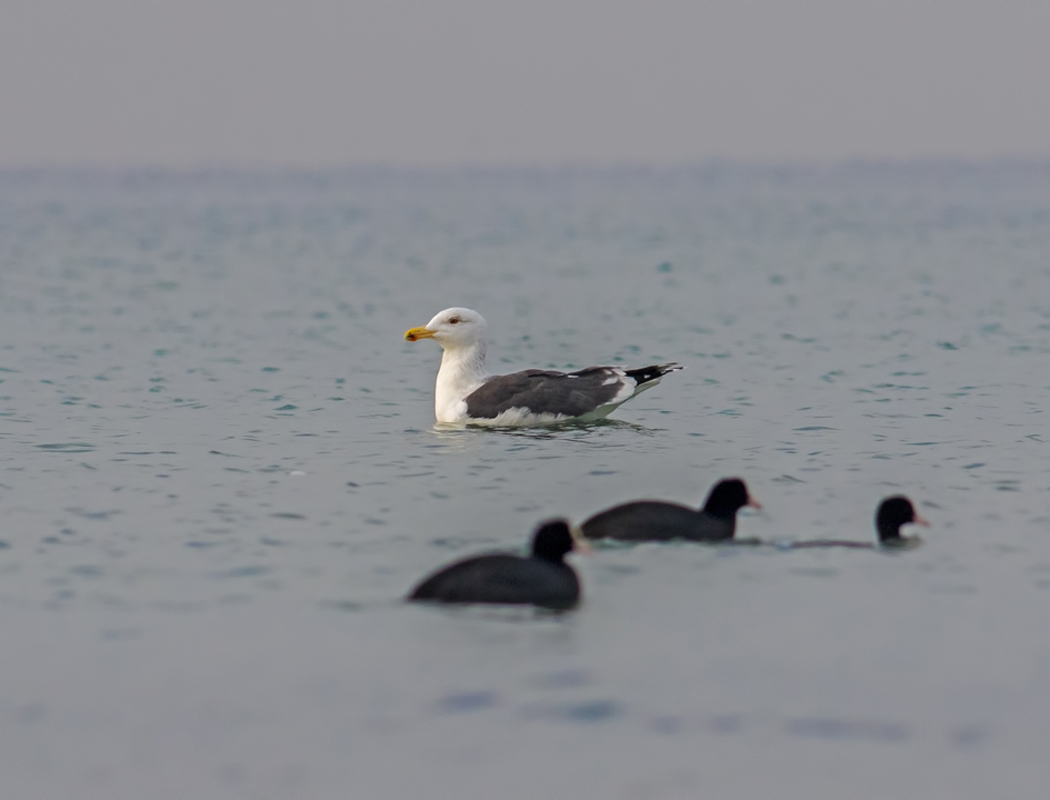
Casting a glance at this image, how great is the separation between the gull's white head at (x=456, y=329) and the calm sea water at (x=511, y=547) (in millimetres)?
1032

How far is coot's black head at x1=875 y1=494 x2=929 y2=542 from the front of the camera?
12.4m

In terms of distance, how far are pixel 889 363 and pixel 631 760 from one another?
55.6ft

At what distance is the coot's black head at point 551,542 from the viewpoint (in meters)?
10.8

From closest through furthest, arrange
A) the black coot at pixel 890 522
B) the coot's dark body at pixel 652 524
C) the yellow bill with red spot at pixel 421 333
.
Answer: the coot's dark body at pixel 652 524, the black coot at pixel 890 522, the yellow bill with red spot at pixel 421 333

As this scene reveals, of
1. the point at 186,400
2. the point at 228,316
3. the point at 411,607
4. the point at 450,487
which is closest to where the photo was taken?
the point at 411,607

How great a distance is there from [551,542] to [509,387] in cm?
721

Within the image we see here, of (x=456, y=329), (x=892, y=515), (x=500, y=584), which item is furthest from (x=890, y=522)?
(x=456, y=329)

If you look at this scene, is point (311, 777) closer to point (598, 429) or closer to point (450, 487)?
point (450, 487)

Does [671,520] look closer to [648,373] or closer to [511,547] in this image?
[511,547]

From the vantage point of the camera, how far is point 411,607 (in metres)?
10.5

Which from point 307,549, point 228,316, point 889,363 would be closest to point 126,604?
point 307,549

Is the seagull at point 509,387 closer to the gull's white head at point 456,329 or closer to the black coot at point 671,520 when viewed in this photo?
the gull's white head at point 456,329

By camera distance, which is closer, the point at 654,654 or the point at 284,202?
the point at 654,654

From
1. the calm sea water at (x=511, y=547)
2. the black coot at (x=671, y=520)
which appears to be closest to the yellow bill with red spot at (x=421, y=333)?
the calm sea water at (x=511, y=547)
